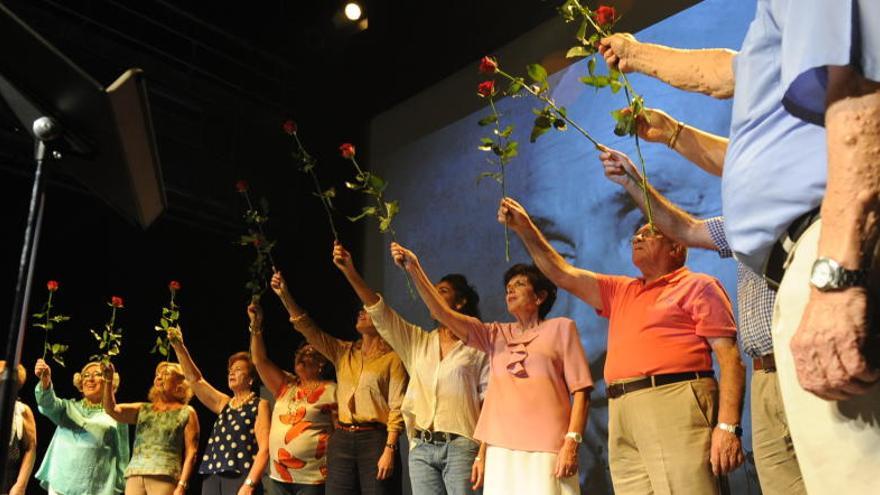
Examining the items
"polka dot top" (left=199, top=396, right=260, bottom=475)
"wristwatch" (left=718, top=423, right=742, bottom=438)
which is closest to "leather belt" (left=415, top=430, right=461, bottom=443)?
"wristwatch" (left=718, top=423, right=742, bottom=438)

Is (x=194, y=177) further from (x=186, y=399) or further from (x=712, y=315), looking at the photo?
(x=712, y=315)

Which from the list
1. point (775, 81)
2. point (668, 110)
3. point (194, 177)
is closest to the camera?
point (775, 81)

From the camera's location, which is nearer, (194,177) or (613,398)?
(613,398)

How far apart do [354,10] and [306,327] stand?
2.24m

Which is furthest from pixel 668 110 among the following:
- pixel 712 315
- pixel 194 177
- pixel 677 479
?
pixel 194 177

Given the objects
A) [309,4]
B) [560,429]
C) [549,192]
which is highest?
[309,4]

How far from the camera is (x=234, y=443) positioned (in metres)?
4.75

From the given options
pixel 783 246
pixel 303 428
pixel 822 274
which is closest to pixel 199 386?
pixel 303 428

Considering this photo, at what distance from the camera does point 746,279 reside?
6.45 feet

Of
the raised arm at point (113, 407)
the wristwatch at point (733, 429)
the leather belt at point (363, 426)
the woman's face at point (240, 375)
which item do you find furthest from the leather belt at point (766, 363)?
the raised arm at point (113, 407)

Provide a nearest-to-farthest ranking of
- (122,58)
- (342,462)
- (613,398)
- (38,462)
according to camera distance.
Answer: (613,398)
(342,462)
(122,58)
(38,462)

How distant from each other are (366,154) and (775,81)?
15.7 ft

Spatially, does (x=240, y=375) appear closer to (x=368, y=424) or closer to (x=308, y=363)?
(x=308, y=363)

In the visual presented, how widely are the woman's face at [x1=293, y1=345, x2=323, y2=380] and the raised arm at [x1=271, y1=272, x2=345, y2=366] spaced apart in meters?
0.09
